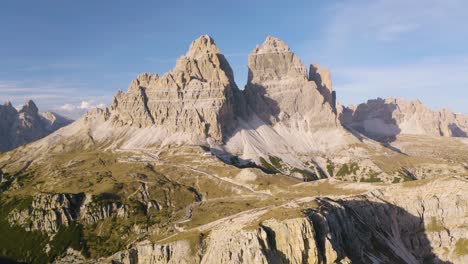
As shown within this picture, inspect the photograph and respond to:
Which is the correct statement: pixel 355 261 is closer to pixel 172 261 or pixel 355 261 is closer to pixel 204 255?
pixel 204 255

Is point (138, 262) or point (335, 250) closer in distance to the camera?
point (335, 250)

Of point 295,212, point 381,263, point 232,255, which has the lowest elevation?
point 381,263

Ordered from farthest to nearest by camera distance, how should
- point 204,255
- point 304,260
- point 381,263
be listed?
point 381,263, point 204,255, point 304,260

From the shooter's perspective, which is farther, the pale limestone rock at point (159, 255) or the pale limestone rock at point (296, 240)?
the pale limestone rock at point (159, 255)

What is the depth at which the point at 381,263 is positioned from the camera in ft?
631

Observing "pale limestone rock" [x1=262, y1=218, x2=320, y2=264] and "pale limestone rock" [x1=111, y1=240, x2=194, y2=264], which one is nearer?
"pale limestone rock" [x1=262, y1=218, x2=320, y2=264]

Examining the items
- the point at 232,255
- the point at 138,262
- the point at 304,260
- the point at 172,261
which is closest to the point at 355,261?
the point at 304,260

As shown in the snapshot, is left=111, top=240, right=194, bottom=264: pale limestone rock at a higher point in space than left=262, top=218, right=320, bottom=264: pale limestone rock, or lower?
lower

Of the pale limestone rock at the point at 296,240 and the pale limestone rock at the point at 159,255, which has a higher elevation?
the pale limestone rock at the point at 296,240

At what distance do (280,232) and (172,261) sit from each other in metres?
47.6

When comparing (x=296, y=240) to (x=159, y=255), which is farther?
(x=159, y=255)

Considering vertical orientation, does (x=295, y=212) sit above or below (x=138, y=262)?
→ above

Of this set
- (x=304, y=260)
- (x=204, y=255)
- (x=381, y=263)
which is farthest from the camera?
(x=381, y=263)

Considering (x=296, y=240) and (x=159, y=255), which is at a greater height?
(x=296, y=240)
